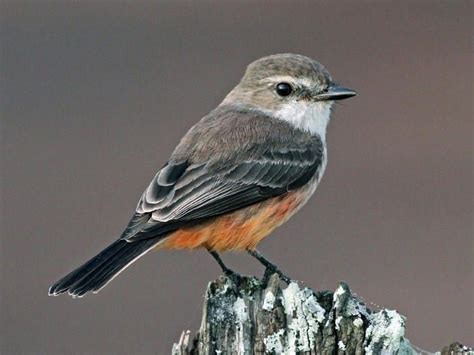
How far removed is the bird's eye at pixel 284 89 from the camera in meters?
7.01

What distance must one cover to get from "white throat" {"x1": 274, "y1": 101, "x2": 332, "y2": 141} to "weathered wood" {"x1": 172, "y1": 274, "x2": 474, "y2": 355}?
108 inches

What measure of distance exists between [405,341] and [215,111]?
3287mm

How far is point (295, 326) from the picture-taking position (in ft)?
13.5

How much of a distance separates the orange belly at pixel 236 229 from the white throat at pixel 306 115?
26.2 inches

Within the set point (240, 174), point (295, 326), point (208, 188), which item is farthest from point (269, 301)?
point (240, 174)

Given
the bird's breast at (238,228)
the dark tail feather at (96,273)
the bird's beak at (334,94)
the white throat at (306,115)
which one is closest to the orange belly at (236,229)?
the bird's breast at (238,228)

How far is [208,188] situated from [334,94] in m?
1.33

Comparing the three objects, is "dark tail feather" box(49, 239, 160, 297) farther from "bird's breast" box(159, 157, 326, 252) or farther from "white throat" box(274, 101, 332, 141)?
"white throat" box(274, 101, 332, 141)

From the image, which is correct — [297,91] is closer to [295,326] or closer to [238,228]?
[238,228]

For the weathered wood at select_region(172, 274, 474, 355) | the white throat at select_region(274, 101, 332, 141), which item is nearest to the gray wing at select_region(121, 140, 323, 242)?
the white throat at select_region(274, 101, 332, 141)

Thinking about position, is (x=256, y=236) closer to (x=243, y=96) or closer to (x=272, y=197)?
(x=272, y=197)

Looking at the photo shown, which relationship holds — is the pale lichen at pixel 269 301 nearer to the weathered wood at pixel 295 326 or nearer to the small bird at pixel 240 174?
Result: the weathered wood at pixel 295 326

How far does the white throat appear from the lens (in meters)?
6.96

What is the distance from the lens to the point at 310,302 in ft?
13.8
